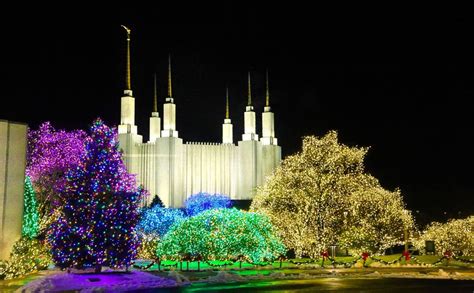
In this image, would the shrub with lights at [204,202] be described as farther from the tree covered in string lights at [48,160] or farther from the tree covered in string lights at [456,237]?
the tree covered in string lights at [456,237]

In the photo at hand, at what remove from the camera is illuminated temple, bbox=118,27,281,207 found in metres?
64.1

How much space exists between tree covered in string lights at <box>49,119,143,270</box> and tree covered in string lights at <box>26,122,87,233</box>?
2181 centimetres

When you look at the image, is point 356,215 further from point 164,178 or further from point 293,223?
point 164,178

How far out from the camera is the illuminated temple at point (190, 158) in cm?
6406

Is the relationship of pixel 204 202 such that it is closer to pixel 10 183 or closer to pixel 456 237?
pixel 456 237

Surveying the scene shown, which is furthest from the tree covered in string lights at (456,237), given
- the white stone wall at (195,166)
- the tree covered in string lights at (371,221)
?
the white stone wall at (195,166)

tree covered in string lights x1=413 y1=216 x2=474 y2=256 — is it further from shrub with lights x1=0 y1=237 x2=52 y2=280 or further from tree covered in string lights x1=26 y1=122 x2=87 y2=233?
tree covered in string lights x1=26 y1=122 x2=87 y2=233

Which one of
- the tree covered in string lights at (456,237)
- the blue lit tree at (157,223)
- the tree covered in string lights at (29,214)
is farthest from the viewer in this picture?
the blue lit tree at (157,223)

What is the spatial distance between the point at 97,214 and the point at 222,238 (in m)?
8.66

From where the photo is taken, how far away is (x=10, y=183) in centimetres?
2419

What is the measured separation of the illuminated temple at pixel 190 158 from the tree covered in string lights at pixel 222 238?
29613 mm

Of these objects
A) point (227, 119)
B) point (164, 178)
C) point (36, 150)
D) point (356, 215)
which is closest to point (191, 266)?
point (356, 215)

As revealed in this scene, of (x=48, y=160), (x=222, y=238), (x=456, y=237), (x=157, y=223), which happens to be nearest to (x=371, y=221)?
(x=456, y=237)

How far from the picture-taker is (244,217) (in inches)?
1334
